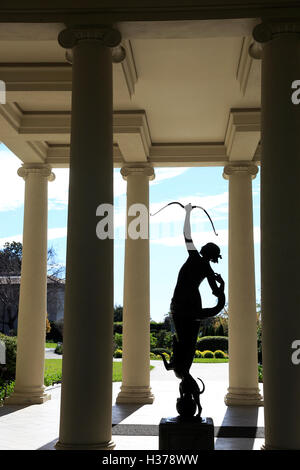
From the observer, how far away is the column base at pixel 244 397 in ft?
329

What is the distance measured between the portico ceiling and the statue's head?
24.1 meters

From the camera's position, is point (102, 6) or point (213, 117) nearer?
point (102, 6)

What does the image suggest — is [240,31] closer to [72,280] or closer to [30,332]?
[72,280]

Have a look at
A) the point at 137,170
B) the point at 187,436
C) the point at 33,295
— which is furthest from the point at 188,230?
the point at 33,295

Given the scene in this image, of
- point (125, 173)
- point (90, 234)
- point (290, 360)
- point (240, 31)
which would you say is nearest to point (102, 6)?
point (240, 31)

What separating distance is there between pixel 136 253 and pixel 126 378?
2392cm

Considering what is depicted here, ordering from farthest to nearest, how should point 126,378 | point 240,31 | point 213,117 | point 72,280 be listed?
point 126,378 < point 213,117 < point 240,31 < point 72,280

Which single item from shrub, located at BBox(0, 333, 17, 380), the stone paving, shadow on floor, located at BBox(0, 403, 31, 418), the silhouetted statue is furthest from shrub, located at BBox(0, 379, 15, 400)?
the silhouetted statue

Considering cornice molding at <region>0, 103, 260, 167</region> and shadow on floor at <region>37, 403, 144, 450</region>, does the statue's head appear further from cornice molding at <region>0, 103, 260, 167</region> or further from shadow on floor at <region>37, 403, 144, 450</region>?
cornice molding at <region>0, 103, 260, 167</region>

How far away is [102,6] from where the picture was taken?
5703cm

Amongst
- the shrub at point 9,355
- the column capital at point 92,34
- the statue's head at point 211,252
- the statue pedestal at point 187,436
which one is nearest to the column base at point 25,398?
the shrub at point 9,355

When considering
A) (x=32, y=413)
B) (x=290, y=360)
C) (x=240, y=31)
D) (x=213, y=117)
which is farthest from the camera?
(x=213, y=117)

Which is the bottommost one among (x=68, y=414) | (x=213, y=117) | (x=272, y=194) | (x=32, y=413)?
(x=32, y=413)

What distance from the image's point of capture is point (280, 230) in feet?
177
